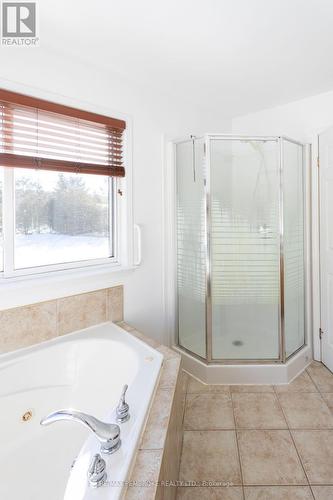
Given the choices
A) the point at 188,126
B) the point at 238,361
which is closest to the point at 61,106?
the point at 188,126

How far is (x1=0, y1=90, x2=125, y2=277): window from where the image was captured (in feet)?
5.52

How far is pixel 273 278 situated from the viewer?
7.62 feet

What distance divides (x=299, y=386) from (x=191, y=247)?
1365 millimetres

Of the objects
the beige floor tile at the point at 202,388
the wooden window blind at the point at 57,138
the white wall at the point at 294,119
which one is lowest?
the beige floor tile at the point at 202,388

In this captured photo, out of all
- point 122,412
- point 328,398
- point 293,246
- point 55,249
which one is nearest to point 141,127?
point 55,249

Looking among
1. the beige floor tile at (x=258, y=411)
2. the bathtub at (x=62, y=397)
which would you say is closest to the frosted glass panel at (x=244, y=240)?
the beige floor tile at (x=258, y=411)

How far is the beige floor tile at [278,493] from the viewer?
4.38ft

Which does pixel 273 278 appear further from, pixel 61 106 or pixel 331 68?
pixel 61 106

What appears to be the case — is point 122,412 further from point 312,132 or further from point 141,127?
point 312,132

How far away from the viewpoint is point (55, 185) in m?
1.91

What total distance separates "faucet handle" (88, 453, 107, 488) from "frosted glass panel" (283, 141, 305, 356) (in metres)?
1.86

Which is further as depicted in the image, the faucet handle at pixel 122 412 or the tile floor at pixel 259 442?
the tile floor at pixel 259 442

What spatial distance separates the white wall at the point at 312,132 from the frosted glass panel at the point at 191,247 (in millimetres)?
955

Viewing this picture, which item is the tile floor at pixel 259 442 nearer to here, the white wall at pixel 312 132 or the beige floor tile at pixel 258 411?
the beige floor tile at pixel 258 411
